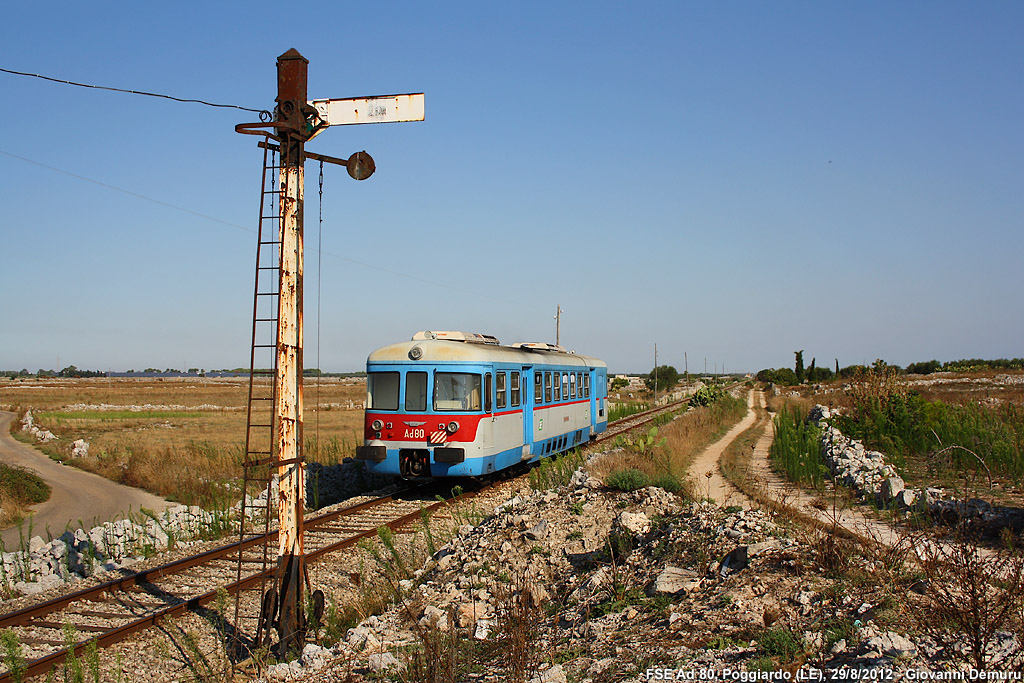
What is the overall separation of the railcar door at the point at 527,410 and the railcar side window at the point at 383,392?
341 cm

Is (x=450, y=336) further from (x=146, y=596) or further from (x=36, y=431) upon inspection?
(x=36, y=431)

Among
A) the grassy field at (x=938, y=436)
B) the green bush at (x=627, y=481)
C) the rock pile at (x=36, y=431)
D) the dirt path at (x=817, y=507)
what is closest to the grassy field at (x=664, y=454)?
the green bush at (x=627, y=481)

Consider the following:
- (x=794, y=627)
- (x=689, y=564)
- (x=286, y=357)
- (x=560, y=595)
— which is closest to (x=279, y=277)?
(x=286, y=357)

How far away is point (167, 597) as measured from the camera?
900cm

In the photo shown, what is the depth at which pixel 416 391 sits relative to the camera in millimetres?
14711

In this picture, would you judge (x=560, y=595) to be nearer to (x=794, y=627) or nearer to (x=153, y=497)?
(x=794, y=627)

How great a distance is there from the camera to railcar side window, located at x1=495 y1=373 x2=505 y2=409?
15.3 m

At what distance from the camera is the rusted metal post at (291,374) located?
702cm

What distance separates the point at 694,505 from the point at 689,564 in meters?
1.84

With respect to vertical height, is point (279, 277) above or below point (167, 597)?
above

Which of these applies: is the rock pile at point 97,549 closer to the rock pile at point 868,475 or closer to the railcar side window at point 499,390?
the railcar side window at point 499,390

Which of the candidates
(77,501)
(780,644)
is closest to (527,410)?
(780,644)

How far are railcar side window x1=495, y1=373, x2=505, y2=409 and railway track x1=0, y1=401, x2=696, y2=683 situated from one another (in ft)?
10.9

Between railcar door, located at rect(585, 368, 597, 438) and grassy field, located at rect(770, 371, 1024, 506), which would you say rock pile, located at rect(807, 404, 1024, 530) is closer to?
grassy field, located at rect(770, 371, 1024, 506)
